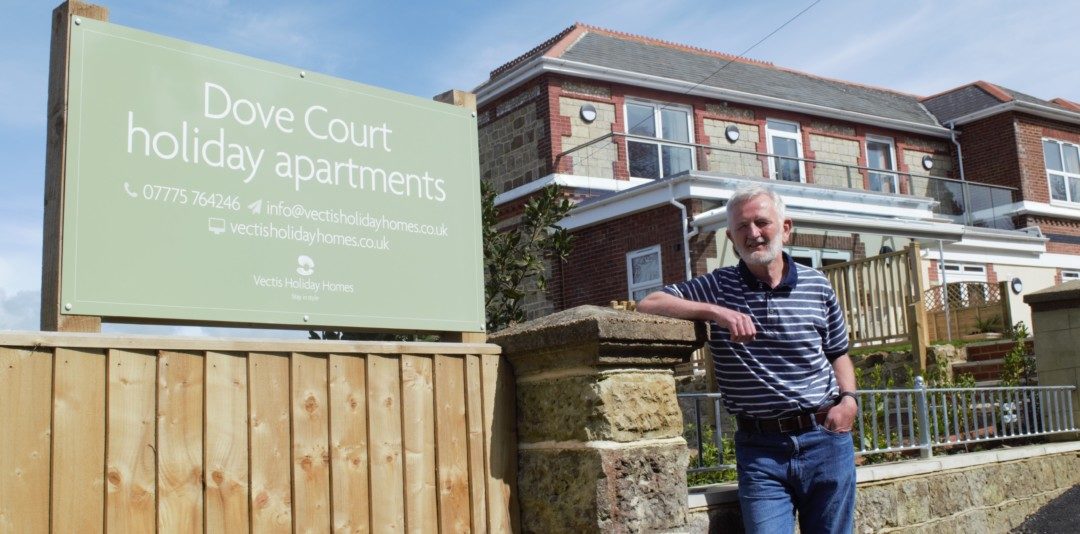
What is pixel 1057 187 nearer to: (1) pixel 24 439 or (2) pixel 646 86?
(2) pixel 646 86

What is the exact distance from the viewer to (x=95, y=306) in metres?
3.02

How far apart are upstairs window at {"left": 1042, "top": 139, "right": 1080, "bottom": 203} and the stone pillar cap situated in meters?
25.8

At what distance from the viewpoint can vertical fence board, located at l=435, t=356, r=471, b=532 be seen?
142 inches

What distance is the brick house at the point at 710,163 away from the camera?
17.9 m

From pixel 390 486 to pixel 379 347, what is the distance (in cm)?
48

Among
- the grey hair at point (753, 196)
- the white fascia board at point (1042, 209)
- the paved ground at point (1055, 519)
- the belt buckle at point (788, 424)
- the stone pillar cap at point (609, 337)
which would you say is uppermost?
the white fascia board at point (1042, 209)

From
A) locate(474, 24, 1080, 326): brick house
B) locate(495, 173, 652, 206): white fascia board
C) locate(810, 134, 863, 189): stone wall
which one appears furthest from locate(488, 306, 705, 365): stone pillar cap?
locate(810, 134, 863, 189): stone wall

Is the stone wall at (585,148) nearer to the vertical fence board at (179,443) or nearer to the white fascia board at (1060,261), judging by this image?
the white fascia board at (1060,261)

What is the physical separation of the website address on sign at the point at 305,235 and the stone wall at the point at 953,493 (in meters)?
1.83

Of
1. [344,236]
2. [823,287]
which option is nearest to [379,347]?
[344,236]

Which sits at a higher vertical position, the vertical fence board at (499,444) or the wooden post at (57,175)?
the wooden post at (57,175)

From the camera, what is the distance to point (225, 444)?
10.2 feet

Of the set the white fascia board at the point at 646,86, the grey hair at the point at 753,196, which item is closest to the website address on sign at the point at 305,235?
the grey hair at the point at 753,196

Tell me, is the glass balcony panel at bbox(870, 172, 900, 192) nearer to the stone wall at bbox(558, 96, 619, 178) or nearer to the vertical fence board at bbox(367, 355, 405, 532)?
the stone wall at bbox(558, 96, 619, 178)
